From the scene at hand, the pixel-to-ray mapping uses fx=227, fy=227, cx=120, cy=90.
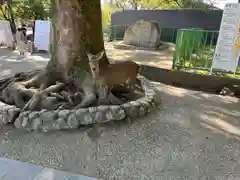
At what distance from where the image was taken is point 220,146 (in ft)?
8.70

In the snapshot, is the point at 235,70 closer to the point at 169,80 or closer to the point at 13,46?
the point at 169,80

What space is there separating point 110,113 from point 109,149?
1.73 feet

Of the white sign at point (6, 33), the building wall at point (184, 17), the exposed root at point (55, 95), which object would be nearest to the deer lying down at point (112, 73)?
the exposed root at point (55, 95)

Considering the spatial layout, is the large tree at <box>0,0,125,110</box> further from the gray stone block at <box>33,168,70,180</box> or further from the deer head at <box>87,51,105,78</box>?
the gray stone block at <box>33,168,70,180</box>

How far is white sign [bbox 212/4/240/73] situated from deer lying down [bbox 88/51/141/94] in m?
2.41

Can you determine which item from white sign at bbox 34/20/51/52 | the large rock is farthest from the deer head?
the large rock

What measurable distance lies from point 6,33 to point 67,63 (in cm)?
691

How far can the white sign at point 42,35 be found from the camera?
8223 millimetres

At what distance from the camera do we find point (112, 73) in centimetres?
349

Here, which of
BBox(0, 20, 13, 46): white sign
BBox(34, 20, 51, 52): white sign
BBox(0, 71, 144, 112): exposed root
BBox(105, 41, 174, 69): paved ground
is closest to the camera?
BBox(0, 71, 144, 112): exposed root

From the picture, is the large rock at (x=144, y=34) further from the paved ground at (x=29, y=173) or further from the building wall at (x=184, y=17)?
the paved ground at (x=29, y=173)

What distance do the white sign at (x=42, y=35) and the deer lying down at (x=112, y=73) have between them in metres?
5.33

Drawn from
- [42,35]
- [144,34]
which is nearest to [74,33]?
[42,35]

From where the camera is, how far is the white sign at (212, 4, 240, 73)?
491 cm
